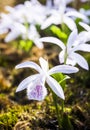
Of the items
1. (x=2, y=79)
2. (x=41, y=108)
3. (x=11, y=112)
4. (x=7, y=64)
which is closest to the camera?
(x=11, y=112)

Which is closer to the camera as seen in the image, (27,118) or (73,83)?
(27,118)

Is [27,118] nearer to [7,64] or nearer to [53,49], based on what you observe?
[7,64]

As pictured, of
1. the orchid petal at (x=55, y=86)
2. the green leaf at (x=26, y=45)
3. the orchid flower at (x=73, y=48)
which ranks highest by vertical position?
the green leaf at (x=26, y=45)

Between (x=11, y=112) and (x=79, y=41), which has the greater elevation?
(x=79, y=41)

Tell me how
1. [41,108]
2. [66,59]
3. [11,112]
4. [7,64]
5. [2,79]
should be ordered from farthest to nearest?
[7,64] < [2,79] < [41,108] < [11,112] < [66,59]

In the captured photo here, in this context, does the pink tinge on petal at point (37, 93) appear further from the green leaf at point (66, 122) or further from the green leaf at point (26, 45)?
the green leaf at point (26, 45)

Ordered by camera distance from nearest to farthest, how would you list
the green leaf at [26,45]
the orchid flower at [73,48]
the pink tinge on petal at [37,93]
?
the pink tinge on petal at [37,93], the orchid flower at [73,48], the green leaf at [26,45]

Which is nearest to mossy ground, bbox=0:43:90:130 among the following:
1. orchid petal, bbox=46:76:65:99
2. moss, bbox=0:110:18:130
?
moss, bbox=0:110:18:130

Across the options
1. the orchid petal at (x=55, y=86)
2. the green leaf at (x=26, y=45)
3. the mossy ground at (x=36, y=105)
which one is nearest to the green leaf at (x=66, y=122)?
the mossy ground at (x=36, y=105)

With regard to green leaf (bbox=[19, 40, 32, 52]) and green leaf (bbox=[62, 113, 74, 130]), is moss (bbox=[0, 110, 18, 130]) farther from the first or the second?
green leaf (bbox=[19, 40, 32, 52])

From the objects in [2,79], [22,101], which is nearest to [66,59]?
[22,101]

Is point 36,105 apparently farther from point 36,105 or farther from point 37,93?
point 37,93
